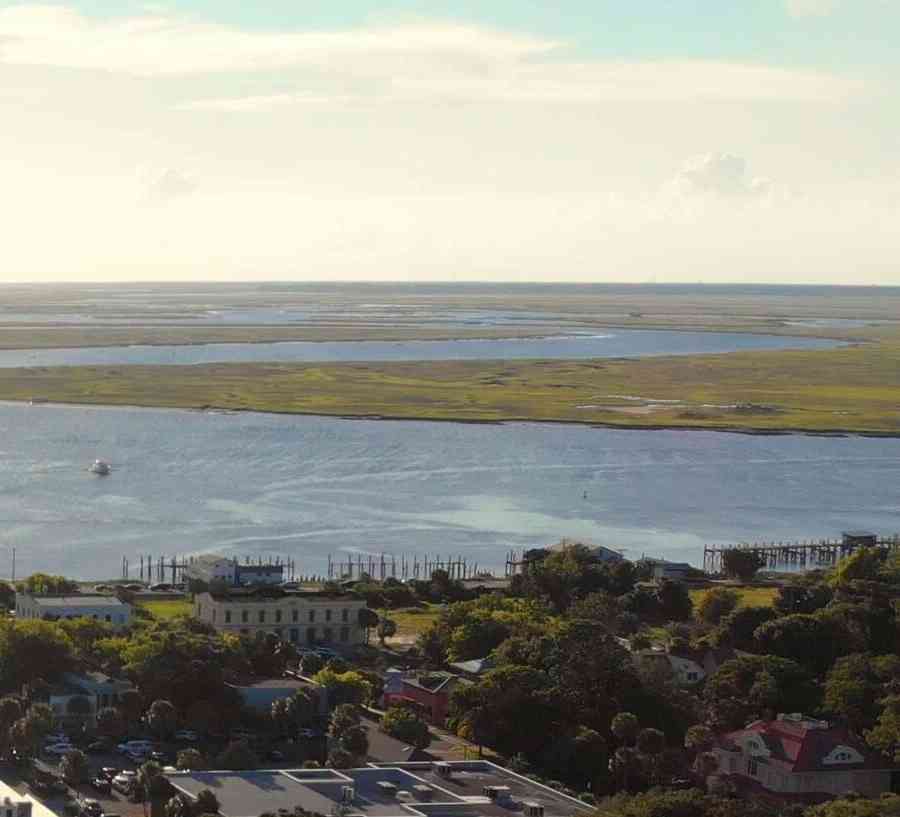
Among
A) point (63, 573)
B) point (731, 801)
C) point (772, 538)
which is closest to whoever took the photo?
point (731, 801)

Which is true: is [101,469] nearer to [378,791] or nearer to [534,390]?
[534,390]

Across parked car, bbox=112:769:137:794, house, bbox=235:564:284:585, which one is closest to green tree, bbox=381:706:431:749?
parked car, bbox=112:769:137:794

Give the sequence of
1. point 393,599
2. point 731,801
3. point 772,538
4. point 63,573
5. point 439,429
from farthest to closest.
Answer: point 439,429 → point 772,538 → point 63,573 → point 393,599 → point 731,801

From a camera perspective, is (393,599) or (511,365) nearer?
(393,599)

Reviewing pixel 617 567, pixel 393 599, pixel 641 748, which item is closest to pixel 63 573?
pixel 393 599

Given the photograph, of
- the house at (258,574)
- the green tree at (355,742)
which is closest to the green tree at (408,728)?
the green tree at (355,742)

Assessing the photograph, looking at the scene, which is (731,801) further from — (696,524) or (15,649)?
(696,524)

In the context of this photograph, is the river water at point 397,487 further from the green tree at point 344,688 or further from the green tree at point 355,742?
the green tree at point 355,742

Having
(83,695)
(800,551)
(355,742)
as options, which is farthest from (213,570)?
(800,551)
